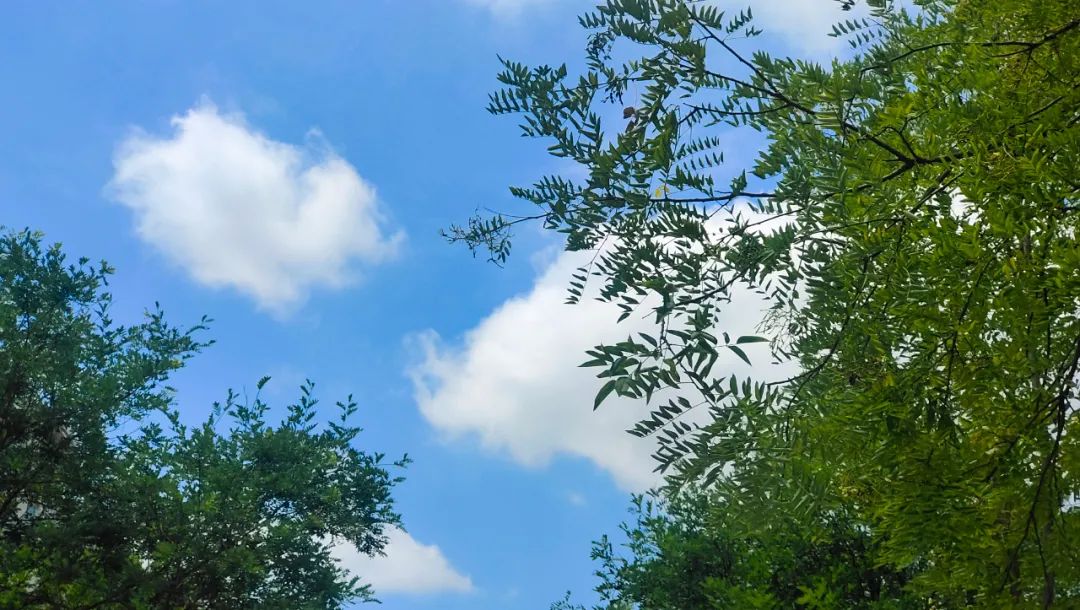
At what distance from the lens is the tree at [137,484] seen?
14.9 meters

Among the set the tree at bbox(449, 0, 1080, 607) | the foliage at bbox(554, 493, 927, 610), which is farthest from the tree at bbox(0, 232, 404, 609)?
the tree at bbox(449, 0, 1080, 607)

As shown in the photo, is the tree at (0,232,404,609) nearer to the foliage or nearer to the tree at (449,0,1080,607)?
the foliage

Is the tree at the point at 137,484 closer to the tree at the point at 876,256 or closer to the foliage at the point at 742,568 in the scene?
the foliage at the point at 742,568

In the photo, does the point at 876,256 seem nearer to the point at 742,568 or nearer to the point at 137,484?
the point at 742,568

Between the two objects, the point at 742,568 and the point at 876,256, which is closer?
the point at 876,256

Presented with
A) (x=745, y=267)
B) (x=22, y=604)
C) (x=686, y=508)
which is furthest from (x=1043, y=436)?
(x=22, y=604)

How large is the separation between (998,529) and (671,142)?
532 centimetres

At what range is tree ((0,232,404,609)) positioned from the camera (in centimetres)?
1492

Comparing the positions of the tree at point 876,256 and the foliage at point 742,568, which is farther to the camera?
the foliage at point 742,568

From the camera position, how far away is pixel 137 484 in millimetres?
14875

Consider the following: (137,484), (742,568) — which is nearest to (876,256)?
(742,568)

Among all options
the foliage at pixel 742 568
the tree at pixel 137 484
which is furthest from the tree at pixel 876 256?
the tree at pixel 137 484

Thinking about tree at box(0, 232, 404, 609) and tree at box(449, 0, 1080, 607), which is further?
tree at box(0, 232, 404, 609)

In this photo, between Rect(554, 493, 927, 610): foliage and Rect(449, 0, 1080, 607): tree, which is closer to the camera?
Rect(449, 0, 1080, 607): tree
